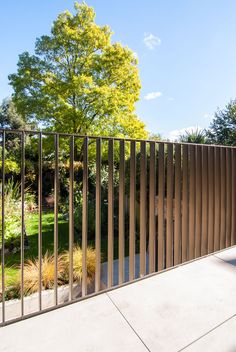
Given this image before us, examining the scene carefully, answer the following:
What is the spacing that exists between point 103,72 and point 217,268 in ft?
31.4

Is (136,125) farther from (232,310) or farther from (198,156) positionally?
(232,310)

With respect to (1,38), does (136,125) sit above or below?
below

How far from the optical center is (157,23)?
691 centimetres

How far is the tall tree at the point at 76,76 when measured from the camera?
9406 millimetres

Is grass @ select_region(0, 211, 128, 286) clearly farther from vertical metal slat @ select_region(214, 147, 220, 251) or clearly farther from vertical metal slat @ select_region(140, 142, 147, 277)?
vertical metal slat @ select_region(214, 147, 220, 251)

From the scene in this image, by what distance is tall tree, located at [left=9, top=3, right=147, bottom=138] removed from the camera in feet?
30.9

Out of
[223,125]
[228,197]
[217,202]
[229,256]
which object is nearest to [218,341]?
[229,256]

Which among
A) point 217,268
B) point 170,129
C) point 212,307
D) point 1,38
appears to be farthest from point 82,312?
point 170,129

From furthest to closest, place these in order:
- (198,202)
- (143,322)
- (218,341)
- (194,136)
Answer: (194,136) < (198,202) < (143,322) < (218,341)

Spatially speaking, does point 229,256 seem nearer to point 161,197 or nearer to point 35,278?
point 161,197

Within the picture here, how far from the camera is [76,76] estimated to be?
30.5ft

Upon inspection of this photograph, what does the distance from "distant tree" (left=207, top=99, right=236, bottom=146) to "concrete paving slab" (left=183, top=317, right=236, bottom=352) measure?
13031 millimetres

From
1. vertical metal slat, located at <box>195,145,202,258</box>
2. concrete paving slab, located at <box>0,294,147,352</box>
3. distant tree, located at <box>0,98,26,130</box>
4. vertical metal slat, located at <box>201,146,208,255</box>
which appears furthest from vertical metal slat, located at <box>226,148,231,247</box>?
distant tree, located at <box>0,98,26,130</box>

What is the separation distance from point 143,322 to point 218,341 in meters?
0.53
